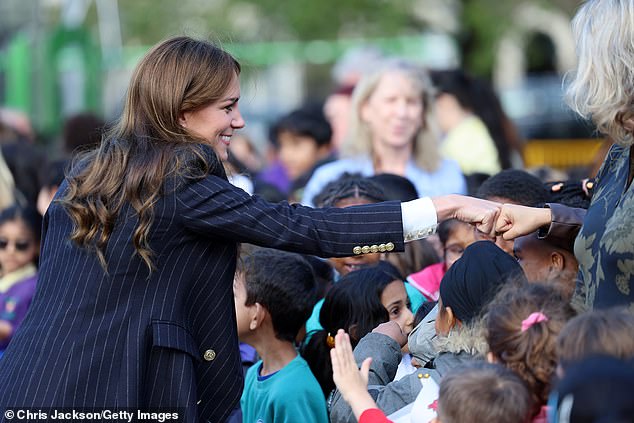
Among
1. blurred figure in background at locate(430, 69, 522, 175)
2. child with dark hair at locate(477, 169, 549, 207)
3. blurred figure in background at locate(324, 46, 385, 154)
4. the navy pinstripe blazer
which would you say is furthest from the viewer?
blurred figure in background at locate(324, 46, 385, 154)

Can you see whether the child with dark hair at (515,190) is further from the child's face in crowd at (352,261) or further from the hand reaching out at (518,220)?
the hand reaching out at (518,220)

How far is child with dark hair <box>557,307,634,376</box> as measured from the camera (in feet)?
8.59

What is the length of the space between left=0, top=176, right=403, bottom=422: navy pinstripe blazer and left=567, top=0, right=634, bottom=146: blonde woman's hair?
74cm

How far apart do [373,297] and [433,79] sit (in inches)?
184

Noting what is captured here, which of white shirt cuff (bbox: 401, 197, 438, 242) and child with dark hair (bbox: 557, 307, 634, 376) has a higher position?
white shirt cuff (bbox: 401, 197, 438, 242)

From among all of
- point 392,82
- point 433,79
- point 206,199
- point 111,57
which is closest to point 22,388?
point 206,199

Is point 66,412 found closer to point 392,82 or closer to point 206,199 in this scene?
point 206,199

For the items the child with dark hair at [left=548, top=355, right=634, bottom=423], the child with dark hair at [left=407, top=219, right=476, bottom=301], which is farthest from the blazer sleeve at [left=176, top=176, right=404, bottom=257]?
the child with dark hair at [left=548, top=355, right=634, bottom=423]

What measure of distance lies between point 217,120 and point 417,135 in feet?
10.8

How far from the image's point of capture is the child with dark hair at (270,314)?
432 centimetres

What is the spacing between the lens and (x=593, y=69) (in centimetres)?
309

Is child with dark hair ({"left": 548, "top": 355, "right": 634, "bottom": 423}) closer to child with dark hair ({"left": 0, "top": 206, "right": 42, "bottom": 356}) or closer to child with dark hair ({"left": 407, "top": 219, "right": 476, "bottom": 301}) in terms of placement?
child with dark hair ({"left": 407, "top": 219, "right": 476, "bottom": 301})

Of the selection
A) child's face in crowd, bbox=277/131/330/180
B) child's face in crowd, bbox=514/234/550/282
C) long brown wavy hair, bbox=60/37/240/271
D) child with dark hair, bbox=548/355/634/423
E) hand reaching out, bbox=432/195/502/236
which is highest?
long brown wavy hair, bbox=60/37/240/271

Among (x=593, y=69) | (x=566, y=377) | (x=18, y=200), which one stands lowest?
(x=18, y=200)
